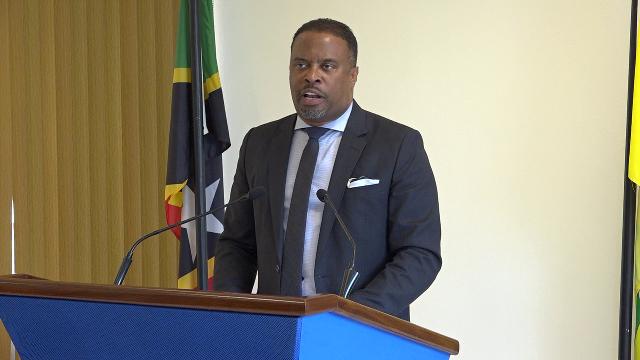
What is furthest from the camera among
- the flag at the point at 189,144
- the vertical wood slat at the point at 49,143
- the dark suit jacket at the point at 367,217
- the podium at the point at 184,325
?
the vertical wood slat at the point at 49,143

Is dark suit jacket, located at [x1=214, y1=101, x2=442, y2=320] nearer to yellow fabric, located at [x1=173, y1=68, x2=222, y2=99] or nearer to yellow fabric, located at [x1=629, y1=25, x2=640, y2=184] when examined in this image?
yellow fabric, located at [x1=629, y1=25, x2=640, y2=184]

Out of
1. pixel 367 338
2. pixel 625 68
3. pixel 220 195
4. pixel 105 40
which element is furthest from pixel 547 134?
pixel 367 338

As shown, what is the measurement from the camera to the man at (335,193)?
251 cm

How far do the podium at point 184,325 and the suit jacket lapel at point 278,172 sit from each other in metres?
0.75

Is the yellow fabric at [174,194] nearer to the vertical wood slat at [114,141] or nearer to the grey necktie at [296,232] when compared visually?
the vertical wood slat at [114,141]

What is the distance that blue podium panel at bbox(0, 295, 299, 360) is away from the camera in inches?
61.2

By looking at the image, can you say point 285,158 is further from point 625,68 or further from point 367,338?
point 625,68

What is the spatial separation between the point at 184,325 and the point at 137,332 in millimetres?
109

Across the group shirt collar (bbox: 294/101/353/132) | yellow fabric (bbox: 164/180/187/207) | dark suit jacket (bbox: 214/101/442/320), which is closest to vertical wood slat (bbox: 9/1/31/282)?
yellow fabric (bbox: 164/180/187/207)

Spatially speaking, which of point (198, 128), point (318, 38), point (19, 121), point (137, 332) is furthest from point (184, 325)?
point (19, 121)

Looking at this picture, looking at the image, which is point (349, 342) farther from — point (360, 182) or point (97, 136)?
point (97, 136)

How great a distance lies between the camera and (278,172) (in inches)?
104

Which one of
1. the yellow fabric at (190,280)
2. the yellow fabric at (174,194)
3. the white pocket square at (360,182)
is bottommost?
the yellow fabric at (190,280)

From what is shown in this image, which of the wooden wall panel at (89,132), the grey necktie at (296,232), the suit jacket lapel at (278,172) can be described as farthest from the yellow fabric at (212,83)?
the grey necktie at (296,232)
